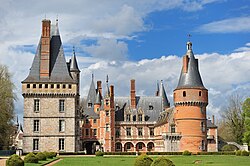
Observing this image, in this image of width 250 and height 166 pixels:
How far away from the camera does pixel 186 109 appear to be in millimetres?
58031

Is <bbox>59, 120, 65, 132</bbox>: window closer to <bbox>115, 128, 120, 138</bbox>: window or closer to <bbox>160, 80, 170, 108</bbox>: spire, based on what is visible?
<bbox>115, 128, 120, 138</bbox>: window

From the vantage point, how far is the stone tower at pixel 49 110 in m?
51.1

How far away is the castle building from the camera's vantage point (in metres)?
51.2

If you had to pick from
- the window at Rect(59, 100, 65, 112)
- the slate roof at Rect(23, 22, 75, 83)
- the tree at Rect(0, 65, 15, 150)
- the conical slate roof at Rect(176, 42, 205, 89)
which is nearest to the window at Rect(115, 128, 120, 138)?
the conical slate roof at Rect(176, 42, 205, 89)

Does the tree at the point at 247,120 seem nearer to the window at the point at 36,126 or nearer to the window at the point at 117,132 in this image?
the window at the point at 117,132

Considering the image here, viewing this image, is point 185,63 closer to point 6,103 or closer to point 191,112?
point 191,112

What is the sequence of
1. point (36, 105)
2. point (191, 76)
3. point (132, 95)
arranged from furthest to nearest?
point (132, 95) → point (191, 76) → point (36, 105)

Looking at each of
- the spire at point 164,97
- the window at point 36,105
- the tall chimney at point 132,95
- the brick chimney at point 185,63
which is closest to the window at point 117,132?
the tall chimney at point 132,95

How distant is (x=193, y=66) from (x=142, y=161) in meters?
37.2

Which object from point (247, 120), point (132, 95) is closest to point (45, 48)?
point (132, 95)

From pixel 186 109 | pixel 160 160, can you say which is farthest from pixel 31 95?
Answer: pixel 160 160

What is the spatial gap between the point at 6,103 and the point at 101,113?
2134cm

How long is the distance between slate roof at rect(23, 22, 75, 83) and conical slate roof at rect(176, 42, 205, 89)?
52.6 feet

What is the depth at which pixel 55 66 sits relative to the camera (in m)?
52.7
